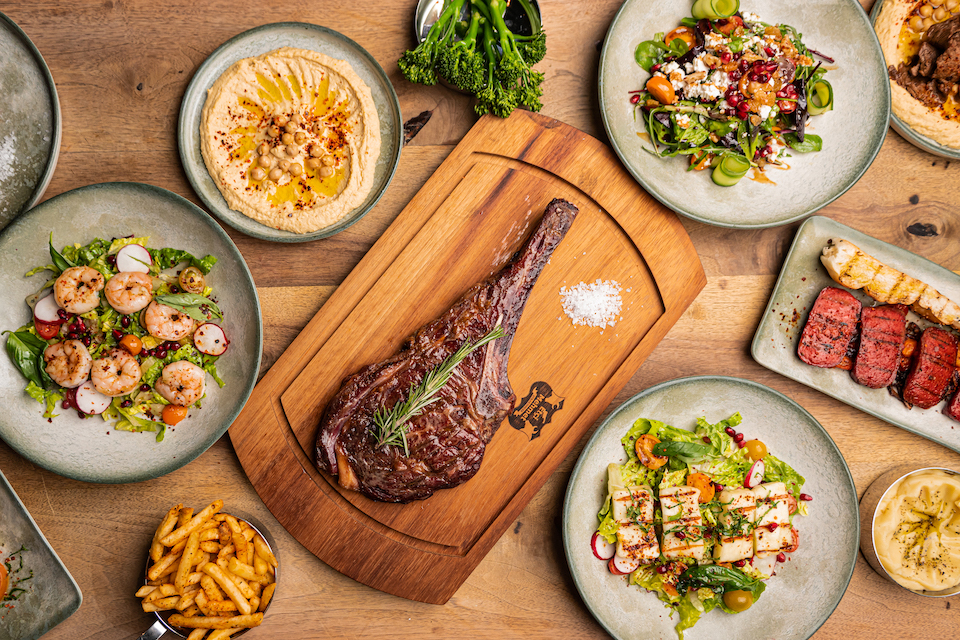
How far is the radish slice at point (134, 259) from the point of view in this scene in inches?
135

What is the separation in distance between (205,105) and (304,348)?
1.79m

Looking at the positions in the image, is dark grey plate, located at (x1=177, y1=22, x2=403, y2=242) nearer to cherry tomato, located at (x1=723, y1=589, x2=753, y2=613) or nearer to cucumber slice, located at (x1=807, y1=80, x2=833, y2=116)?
cucumber slice, located at (x1=807, y1=80, x2=833, y2=116)

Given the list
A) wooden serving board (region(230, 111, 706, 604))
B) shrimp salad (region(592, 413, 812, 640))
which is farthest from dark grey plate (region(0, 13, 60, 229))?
shrimp salad (region(592, 413, 812, 640))

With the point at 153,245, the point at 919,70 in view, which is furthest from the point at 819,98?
the point at 153,245

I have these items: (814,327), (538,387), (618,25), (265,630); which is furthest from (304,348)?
(814,327)

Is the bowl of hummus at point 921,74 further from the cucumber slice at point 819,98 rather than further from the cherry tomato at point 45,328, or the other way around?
the cherry tomato at point 45,328

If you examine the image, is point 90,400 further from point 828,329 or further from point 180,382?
point 828,329

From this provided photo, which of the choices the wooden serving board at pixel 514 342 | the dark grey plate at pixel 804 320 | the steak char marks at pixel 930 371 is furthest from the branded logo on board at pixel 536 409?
the steak char marks at pixel 930 371

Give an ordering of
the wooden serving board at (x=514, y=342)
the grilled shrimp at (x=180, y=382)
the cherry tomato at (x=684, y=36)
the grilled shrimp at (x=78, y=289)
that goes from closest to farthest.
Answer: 1. the grilled shrimp at (x=78, y=289)
2. the grilled shrimp at (x=180, y=382)
3. the wooden serving board at (x=514, y=342)
4. the cherry tomato at (x=684, y=36)

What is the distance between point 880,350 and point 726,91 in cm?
220

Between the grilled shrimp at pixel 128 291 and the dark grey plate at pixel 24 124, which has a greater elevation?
the dark grey plate at pixel 24 124

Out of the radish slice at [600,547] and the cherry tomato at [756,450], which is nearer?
the radish slice at [600,547]

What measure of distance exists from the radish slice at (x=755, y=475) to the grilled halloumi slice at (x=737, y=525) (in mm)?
62

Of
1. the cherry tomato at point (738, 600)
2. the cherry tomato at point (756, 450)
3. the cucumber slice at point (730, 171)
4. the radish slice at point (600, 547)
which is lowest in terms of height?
the cherry tomato at point (738, 600)
